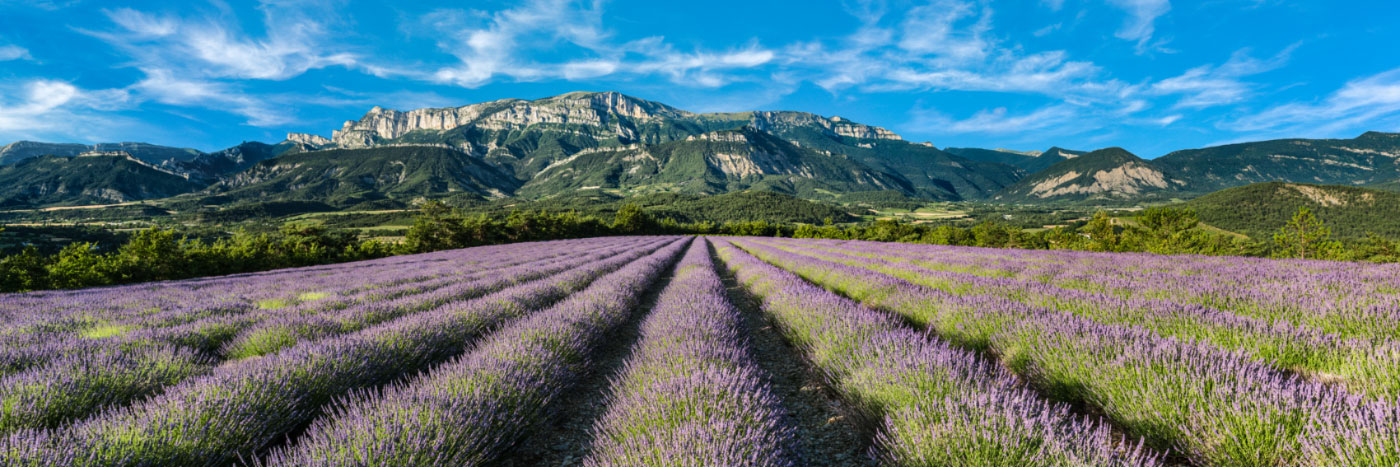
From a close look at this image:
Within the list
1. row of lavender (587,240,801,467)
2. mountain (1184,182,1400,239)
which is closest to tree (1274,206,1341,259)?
row of lavender (587,240,801,467)

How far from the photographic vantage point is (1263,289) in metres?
5.72

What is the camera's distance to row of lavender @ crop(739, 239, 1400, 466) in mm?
1771

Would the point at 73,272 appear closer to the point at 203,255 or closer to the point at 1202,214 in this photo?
the point at 203,255

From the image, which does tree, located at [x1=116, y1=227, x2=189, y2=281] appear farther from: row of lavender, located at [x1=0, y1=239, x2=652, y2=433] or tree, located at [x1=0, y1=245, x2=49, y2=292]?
row of lavender, located at [x1=0, y1=239, x2=652, y2=433]

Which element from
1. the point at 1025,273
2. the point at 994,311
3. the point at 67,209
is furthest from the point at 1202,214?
the point at 67,209

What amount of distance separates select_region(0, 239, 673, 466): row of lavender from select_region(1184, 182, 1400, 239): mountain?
389ft

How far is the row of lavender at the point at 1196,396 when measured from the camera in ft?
5.81

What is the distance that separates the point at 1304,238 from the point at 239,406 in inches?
1428

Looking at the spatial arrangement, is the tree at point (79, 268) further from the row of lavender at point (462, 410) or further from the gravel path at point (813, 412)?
the gravel path at point (813, 412)

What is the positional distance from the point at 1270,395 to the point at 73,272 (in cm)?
2324

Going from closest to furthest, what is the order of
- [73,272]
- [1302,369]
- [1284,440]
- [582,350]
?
[1284,440] < [1302,369] < [582,350] < [73,272]

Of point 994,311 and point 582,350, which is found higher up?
point 994,311

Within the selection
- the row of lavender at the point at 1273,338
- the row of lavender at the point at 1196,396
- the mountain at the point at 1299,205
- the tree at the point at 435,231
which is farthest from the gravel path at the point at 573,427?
the mountain at the point at 1299,205

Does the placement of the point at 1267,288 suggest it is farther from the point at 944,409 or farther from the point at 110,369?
the point at 110,369
